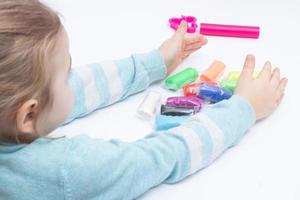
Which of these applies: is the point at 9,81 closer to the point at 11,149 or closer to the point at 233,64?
the point at 11,149

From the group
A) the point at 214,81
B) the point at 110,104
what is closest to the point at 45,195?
the point at 110,104

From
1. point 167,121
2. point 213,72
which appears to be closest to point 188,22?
point 213,72

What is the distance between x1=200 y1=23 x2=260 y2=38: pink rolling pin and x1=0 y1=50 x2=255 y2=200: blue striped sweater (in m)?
0.22

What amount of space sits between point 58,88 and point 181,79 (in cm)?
25

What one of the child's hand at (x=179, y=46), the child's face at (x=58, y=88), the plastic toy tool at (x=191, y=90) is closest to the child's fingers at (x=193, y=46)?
the child's hand at (x=179, y=46)

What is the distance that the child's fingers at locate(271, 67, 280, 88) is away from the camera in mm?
681

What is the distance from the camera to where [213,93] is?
2.16 feet

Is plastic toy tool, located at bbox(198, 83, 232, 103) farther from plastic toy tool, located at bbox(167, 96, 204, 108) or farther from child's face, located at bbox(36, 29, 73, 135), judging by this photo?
child's face, located at bbox(36, 29, 73, 135)

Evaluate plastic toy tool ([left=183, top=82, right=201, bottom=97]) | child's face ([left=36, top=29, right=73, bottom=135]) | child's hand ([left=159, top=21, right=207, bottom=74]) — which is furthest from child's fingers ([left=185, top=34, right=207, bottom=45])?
child's face ([left=36, top=29, right=73, bottom=135])

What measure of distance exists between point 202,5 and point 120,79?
30cm

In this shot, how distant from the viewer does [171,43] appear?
30.0 inches

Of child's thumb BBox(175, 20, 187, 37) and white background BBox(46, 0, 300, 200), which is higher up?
child's thumb BBox(175, 20, 187, 37)

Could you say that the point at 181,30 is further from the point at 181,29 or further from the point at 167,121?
the point at 167,121

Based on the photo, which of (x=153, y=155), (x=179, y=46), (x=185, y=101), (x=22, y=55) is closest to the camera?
(x=22, y=55)
